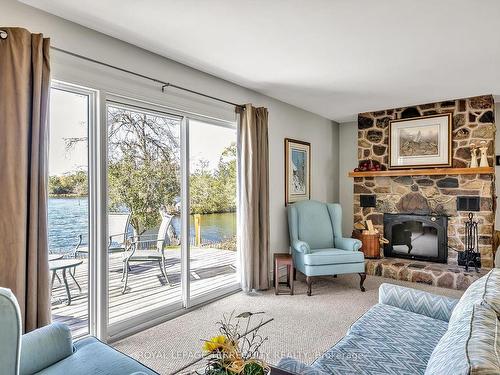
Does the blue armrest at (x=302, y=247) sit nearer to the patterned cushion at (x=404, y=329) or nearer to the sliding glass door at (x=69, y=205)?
the patterned cushion at (x=404, y=329)

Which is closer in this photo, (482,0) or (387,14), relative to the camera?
(482,0)

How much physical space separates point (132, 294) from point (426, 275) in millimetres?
3652

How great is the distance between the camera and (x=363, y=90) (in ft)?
12.9

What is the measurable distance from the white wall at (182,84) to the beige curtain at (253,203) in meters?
0.30

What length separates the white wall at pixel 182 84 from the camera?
2.25 meters

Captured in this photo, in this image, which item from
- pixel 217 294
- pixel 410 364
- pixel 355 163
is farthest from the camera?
pixel 355 163

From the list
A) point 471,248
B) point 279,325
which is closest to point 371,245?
point 471,248

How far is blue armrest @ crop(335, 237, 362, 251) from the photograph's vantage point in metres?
4.10

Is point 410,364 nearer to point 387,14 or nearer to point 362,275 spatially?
point 387,14

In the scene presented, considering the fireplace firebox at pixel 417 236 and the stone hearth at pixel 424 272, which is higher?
the fireplace firebox at pixel 417 236

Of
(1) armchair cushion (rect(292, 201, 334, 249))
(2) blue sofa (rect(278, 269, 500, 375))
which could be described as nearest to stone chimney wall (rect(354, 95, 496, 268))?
(1) armchair cushion (rect(292, 201, 334, 249))

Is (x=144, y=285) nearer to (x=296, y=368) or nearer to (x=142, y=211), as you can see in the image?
(x=142, y=211)

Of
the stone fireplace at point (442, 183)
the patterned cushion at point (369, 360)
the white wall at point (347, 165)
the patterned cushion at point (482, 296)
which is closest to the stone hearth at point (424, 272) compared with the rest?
the stone fireplace at point (442, 183)

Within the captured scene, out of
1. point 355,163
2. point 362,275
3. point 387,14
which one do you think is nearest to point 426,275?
point 362,275
